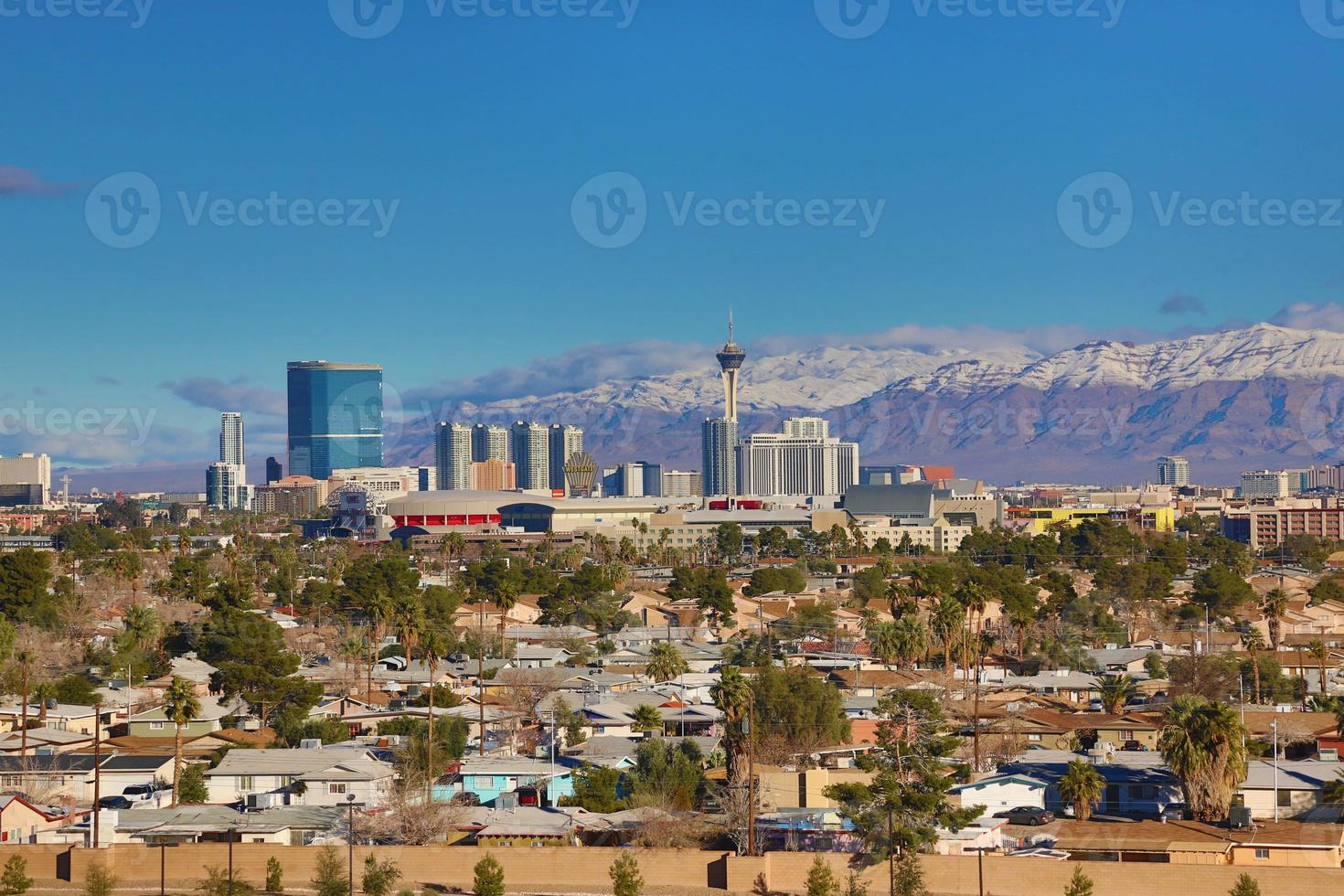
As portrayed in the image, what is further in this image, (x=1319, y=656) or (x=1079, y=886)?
(x=1319, y=656)

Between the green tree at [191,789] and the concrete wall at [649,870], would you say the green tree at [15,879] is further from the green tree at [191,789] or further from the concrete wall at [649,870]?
the green tree at [191,789]

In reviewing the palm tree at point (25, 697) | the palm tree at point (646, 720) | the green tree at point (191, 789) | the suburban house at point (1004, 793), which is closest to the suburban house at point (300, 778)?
the green tree at point (191, 789)

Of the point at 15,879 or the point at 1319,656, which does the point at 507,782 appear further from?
the point at 1319,656

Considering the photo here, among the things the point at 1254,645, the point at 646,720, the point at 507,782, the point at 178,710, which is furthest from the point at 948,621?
the point at 178,710

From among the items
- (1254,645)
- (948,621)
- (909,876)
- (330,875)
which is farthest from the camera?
(1254,645)

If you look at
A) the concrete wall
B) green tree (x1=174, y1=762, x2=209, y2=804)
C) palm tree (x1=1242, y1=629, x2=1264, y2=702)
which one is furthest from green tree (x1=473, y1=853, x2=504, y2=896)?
palm tree (x1=1242, y1=629, x2=1264, y2=702)

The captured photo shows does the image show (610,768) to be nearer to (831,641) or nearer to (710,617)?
(831,641)

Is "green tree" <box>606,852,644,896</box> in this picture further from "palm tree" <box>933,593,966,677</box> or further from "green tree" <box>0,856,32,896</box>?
"palm tree" <box>933,593,966,677</box>
